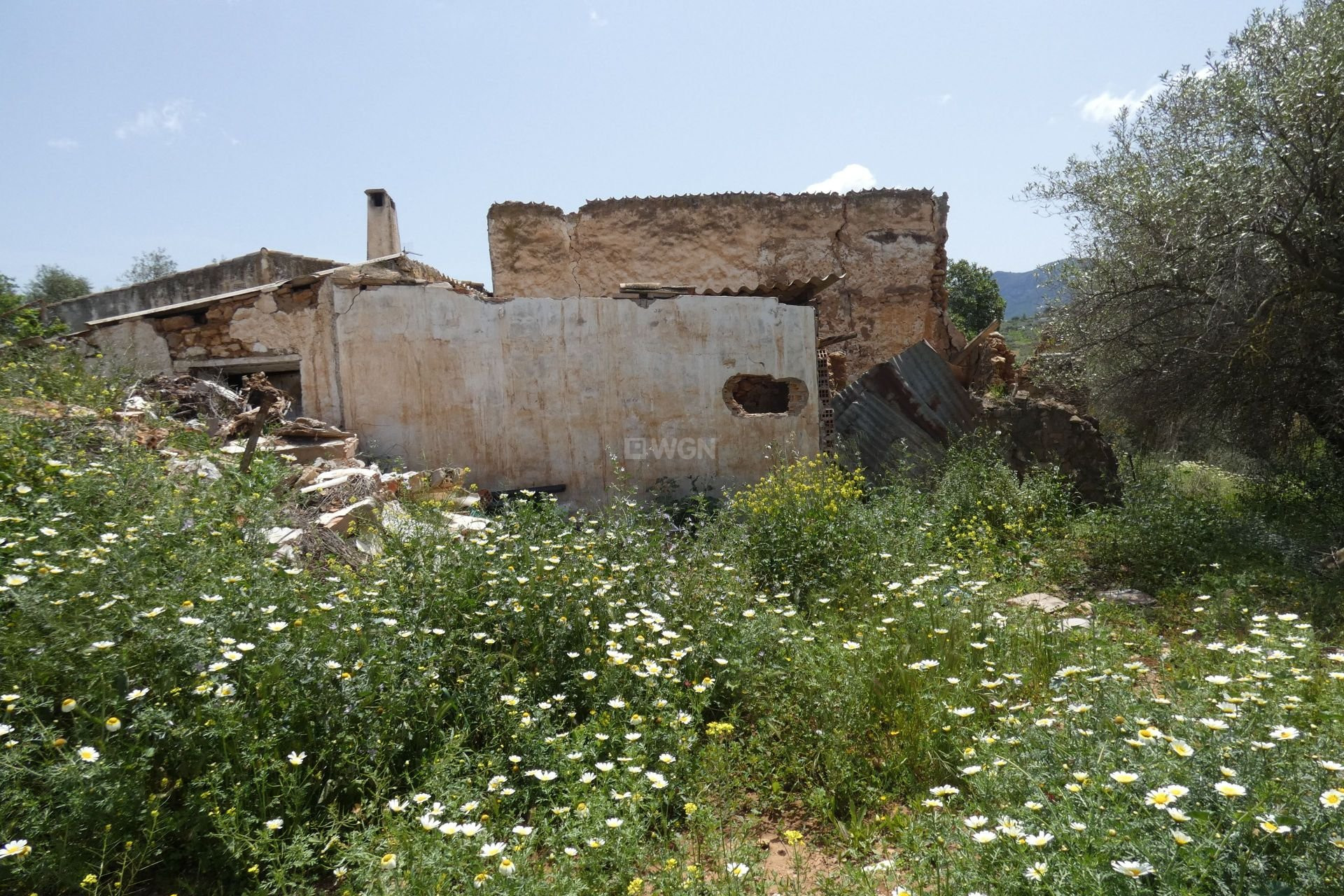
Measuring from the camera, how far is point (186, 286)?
565 inches

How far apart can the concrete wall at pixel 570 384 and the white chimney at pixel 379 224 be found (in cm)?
854

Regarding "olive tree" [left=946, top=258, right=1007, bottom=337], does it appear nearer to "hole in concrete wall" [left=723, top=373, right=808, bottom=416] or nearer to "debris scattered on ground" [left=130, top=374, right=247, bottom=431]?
"hole in concrete wall" [left=723, top=373, right=808, bottom=416]

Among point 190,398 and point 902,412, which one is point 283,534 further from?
point 902,412

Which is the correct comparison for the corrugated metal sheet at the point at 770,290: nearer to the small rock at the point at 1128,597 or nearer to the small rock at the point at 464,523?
the small rock at the point at 464,523

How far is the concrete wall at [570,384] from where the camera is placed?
26.7ft

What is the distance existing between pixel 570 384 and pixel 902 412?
159 inches

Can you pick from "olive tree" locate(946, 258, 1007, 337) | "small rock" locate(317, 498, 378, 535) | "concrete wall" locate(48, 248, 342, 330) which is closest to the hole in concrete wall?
"small rock" locate(317, 498, 378, 535)

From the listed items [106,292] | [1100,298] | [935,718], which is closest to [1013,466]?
[1100,298]

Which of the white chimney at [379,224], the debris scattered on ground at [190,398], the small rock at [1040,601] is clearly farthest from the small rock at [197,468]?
the white chimney at [379,224]

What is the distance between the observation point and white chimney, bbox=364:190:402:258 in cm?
1577

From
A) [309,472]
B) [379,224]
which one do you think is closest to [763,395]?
[309,472]

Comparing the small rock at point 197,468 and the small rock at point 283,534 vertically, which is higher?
the small rock at point 197,468

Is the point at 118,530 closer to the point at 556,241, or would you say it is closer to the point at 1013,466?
the point at 1013,466

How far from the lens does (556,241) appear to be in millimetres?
12766
